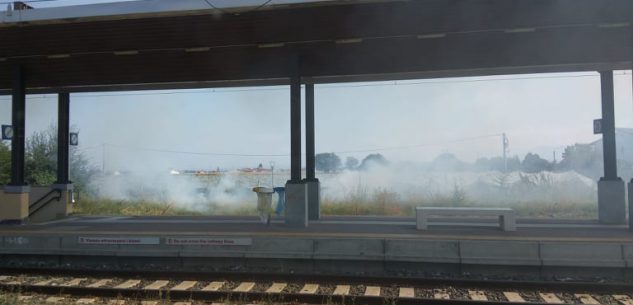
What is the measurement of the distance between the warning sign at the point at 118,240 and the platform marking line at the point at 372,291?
15.4 ft

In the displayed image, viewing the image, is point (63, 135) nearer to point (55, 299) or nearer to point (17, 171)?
point (17, 171)

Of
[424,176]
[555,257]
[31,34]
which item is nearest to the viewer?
[555,257]

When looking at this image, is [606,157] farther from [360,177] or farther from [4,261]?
[360,177]

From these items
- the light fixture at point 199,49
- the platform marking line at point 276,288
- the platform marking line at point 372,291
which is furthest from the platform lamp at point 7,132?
the platform marking line at point 372,291

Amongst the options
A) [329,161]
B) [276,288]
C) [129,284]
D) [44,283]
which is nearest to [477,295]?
[276,288]

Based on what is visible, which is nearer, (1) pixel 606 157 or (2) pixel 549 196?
(1) pixel 606 157

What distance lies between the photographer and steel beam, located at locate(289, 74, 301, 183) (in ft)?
40.1

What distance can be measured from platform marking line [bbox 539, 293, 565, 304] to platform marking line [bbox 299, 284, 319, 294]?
138 inches

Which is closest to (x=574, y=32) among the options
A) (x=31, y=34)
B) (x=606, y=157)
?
(x=606, y=157)

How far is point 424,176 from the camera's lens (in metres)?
30.3

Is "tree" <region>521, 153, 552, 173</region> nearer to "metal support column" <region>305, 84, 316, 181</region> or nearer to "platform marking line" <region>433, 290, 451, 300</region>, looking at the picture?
"metal support column" <region>305, 84, 316, 181</region>

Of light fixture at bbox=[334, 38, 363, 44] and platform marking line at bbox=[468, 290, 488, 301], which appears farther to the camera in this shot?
light fixture at bbox=[334, 38, 363, 44]

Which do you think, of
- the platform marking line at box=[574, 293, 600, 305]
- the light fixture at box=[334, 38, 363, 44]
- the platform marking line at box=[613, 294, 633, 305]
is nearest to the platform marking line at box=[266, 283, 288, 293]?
the platform marking line at box=[574, 293, 600, 305]

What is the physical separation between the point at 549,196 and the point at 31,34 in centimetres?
2275
